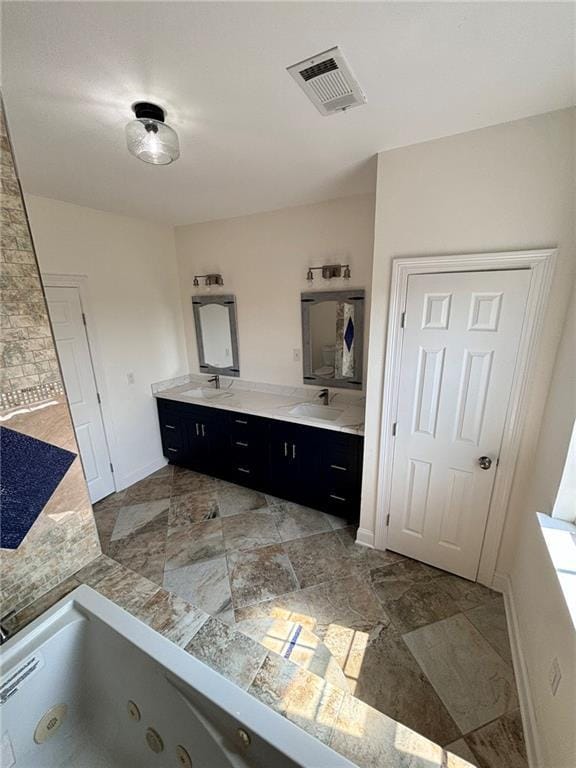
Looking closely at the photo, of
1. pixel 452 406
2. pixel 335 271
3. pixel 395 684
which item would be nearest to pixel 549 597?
pixel 395 684

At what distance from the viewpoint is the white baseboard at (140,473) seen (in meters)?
3.07

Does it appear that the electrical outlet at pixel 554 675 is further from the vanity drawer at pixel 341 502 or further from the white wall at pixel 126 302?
the white wall at pixel 126 302

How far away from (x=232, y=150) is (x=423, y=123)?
974mm

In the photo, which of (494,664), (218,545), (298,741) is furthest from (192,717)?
(494,664)

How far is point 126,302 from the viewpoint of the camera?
2.97 metres

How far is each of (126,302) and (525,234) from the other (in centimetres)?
313

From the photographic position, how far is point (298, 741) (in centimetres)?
92

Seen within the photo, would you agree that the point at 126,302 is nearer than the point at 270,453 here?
No

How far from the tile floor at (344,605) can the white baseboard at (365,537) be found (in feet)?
0.16

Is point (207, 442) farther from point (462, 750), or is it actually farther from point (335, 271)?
point (462, 750)

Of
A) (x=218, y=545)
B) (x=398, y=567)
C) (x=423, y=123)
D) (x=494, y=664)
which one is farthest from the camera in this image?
(x=218, y=545)

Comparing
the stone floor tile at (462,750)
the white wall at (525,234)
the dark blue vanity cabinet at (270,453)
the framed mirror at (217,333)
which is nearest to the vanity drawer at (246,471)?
the dark blue vanity cabinet at (270,453)

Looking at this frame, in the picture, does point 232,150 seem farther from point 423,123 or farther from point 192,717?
point 192,717

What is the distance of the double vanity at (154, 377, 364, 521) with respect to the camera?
2.44 metres
